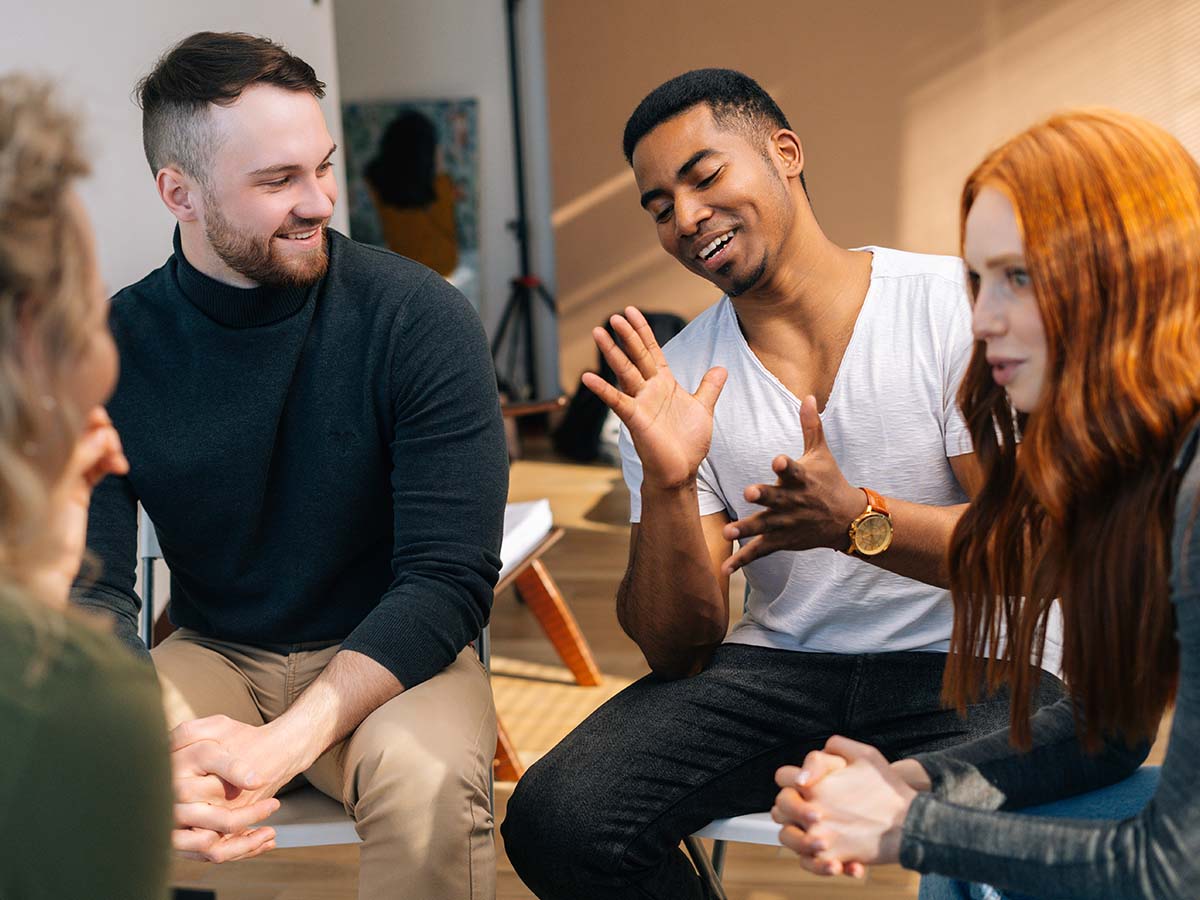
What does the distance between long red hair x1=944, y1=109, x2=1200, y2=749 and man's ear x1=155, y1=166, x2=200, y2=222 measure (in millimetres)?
1117

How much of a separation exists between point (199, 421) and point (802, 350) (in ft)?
2.84

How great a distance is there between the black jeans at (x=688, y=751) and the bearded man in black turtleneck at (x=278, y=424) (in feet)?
0.56

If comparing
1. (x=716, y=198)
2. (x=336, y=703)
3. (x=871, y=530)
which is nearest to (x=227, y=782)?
(x=336, y=703)

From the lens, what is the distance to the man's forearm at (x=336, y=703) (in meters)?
1.48

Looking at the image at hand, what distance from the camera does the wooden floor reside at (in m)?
2.11

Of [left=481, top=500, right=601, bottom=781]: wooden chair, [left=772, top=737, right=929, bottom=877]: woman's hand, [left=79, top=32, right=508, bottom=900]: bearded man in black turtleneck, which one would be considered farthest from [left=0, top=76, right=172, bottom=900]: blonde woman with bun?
[left=481, top=500, right=601, bottom=781]: wooden chair

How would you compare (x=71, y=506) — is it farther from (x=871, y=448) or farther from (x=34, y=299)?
(x=871, y=448)

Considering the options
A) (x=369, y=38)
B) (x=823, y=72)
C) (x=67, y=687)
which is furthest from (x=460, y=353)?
(x=369, y=38)

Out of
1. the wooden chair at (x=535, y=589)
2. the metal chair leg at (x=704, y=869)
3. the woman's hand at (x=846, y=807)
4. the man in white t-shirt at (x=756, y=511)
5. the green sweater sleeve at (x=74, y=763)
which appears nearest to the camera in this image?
the green sweater sleeve at (x=74, y=763)

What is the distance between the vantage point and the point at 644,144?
1801mm

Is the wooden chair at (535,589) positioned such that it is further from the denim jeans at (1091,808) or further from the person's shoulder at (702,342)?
the denim jeans at (1091,808)

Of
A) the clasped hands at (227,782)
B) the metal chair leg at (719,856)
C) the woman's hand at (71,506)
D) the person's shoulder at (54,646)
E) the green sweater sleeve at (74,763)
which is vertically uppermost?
the woman's hand at (71,506)

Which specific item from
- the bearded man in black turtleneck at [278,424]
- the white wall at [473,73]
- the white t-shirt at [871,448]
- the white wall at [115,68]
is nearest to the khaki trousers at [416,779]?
the bearded man in black turtleneck at [278,424]

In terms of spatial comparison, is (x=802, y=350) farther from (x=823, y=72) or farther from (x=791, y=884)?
(x=823, y=72)
